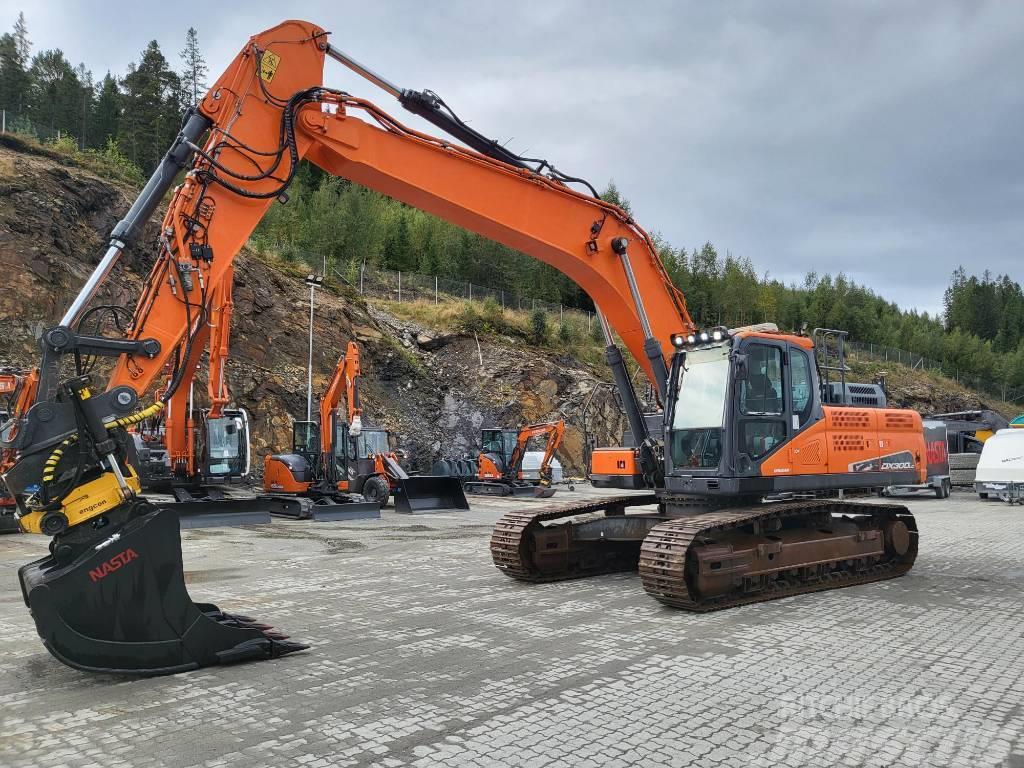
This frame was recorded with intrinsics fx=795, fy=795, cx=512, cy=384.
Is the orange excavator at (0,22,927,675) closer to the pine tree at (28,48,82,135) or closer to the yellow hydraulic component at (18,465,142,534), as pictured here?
the yellow hydraulic component at (18,465,142,534)

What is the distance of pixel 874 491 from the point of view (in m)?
9.30

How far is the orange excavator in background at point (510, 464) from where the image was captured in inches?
958

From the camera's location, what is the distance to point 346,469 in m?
18.6

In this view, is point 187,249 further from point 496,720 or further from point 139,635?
point 496,720

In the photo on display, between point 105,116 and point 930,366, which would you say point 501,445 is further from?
point 930,366

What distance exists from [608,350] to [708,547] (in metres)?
3.00

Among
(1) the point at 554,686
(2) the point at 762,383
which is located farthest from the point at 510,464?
(1) the point at 554,686

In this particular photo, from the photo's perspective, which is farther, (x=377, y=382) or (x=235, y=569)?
(x=377, y=382)

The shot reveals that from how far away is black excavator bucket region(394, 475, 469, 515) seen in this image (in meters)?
18.7

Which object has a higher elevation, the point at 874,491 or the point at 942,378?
the point at 942,378

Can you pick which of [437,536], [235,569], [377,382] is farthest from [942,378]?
[235,569]

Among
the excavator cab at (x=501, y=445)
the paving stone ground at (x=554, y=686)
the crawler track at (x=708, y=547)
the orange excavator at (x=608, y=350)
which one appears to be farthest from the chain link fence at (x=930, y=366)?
the paving stone ground at (x=554, y=686)

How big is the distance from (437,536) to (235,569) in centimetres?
444

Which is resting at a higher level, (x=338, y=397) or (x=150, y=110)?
(x=150, y=110)
